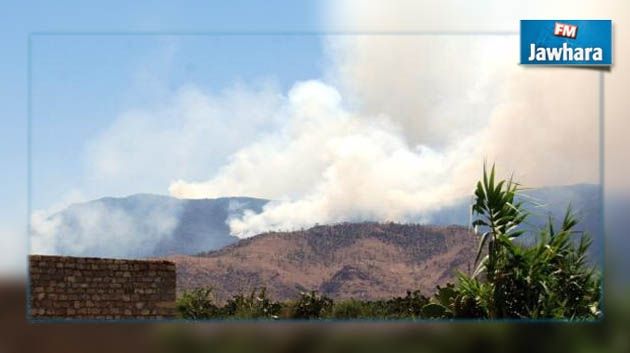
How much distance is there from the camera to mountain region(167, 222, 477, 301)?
8.29m

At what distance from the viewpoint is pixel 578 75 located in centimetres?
831

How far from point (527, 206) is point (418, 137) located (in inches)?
37.5

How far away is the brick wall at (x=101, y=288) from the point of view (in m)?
8.45

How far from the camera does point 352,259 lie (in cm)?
833

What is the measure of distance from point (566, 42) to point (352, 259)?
221 centimetres

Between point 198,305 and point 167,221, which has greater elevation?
point 167,221

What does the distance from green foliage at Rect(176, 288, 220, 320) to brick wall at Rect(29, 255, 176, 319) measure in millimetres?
86

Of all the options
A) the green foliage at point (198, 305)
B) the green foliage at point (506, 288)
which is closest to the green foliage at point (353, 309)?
the green foliage at point (506, 288)

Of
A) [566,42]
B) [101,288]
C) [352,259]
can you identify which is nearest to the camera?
[566,42]

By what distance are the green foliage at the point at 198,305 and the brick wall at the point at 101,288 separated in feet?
0.28

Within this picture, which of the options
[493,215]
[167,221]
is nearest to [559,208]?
[493,215]

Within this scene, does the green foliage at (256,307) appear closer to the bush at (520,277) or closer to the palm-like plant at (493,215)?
the bush at (520,277)

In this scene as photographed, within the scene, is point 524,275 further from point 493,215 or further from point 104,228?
point 104,228

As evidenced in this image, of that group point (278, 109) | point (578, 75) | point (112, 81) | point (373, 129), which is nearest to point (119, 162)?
point (112, 81)
